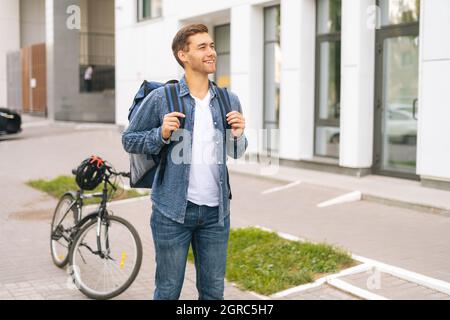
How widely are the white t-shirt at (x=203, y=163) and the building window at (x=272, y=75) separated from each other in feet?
32.3

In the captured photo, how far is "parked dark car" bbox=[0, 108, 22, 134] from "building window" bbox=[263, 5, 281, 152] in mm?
8966

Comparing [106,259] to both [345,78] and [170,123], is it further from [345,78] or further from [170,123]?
[345,78]

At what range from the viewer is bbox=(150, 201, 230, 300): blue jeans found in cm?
374

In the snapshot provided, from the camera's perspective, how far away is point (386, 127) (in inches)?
436

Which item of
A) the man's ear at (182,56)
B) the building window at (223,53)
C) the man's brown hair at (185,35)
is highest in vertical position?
the building window at (223,53)

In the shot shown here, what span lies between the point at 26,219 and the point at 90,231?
362cm

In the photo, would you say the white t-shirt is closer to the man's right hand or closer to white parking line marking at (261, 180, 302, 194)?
the man's right hand

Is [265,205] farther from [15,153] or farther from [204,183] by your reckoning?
[15,153]

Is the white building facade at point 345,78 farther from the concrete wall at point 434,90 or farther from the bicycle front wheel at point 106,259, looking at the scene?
the bicycle front wheel at point 106,259

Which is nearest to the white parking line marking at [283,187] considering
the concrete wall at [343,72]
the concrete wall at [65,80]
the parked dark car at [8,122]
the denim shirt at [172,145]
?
the concrete wall at [343,72]

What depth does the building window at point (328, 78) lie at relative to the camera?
11.9 metres

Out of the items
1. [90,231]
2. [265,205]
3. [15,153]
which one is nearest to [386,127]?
[265,205]

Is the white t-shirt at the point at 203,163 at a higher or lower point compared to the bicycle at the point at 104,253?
higher

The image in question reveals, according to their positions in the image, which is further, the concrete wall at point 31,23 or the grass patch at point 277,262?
the concrete wall at point 31,23
